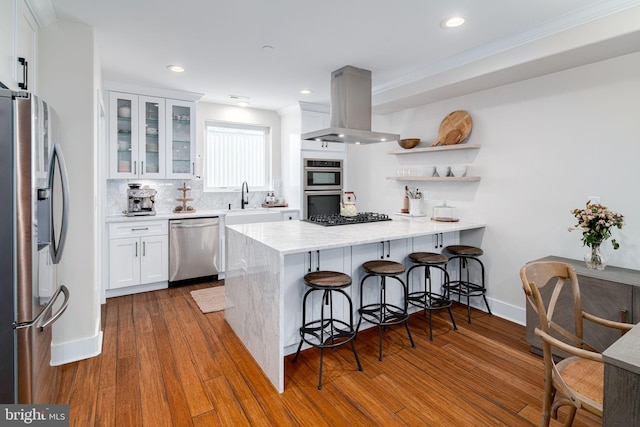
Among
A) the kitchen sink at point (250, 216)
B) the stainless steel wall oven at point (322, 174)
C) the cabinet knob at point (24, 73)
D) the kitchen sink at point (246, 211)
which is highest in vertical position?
the cabinet knob at point (24, 73)

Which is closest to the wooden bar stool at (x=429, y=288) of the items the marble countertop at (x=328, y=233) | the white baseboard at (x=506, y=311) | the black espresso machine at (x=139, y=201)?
the marble countertop at (x=328, y=233)

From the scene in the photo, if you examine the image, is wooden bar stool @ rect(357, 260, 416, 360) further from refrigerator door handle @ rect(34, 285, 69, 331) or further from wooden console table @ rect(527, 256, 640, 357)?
refrigerator door handle @ rect(34, 285, 69, 331)

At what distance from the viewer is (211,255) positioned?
455cm

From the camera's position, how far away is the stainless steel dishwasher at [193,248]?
4.28 meters

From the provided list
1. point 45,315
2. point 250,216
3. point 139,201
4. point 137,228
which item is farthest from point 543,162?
point 139,201

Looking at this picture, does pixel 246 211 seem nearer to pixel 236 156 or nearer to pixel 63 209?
pixel 236 156

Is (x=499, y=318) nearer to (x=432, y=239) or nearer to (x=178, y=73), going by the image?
(x=432, y=239)

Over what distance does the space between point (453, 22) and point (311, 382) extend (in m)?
2.84

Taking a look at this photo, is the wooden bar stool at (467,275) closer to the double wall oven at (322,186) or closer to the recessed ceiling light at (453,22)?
the recessed ceiling light at (453,22)

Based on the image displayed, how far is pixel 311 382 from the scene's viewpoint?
229cm

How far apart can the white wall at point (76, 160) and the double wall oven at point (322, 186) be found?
3026 mm

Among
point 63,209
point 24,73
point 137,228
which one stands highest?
point 24,73

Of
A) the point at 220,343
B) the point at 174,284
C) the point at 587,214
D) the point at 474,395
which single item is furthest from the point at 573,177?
the point at 174,284

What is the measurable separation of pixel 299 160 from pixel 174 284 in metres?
2.53
